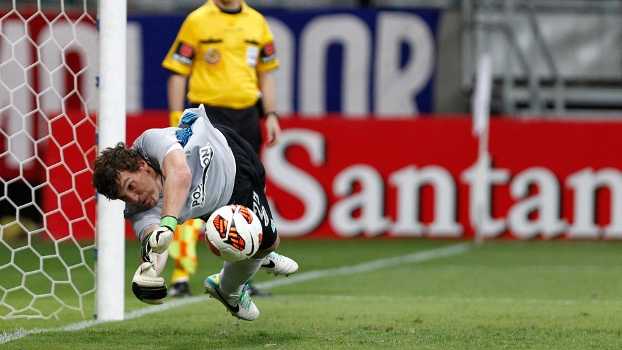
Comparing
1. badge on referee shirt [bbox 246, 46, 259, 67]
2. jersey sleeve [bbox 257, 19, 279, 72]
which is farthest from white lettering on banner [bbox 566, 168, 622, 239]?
badge on referee shirt [bbox 246, 46, 259, 67]

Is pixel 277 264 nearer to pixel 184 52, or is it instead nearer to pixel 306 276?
pixel 184 52

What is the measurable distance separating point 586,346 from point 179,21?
36.8 feet

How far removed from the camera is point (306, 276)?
29.7ft

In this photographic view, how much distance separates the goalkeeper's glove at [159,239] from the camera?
423cm

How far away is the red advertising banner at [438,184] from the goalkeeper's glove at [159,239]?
8.54m

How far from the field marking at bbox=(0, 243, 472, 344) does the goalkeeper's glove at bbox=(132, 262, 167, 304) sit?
985 mm

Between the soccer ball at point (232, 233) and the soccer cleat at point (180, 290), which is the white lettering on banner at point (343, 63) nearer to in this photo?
the soccer cleat at point (180, 290)

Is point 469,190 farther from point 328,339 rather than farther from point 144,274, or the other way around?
point 144,274

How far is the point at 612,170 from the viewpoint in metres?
12.9

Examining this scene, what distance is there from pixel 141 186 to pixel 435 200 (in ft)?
28.4

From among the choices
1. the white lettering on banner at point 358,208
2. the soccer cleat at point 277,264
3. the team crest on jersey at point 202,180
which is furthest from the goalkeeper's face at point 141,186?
the white lettering on banner at point 358,208

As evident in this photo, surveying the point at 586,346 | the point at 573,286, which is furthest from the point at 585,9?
the point at 586,346

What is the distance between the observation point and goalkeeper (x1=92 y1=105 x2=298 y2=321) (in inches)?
173

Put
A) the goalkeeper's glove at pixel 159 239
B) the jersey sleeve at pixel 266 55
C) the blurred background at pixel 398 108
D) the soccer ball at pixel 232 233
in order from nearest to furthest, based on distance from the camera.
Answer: the goalkeeper's glove at pixel 159 239 → the soccer ball at pixel 232 233 → the jersey sleeve at pixel 266 55 → the blurred background at pixel 398 108
